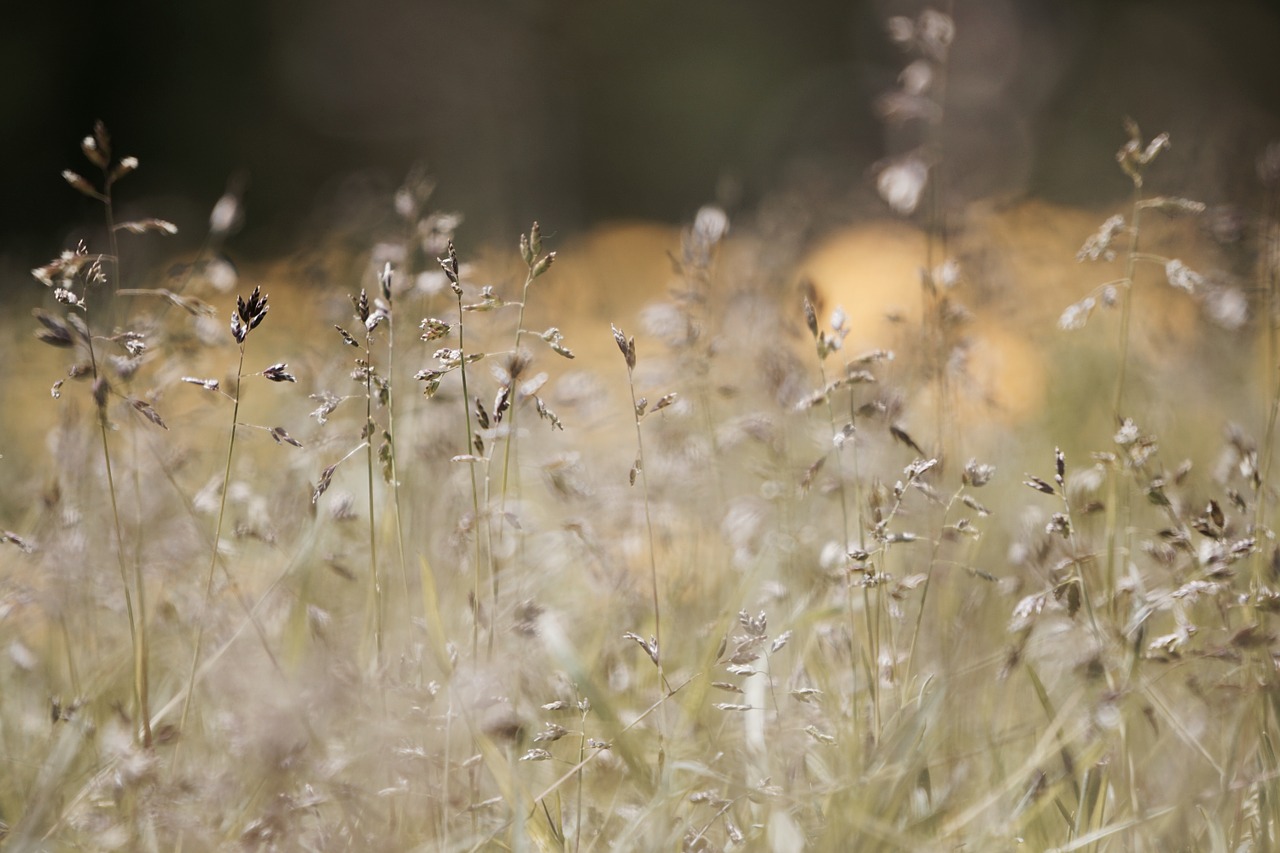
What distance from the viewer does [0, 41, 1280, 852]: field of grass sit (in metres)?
0.79

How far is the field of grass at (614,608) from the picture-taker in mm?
787

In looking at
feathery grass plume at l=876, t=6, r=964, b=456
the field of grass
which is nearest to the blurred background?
the field of grass

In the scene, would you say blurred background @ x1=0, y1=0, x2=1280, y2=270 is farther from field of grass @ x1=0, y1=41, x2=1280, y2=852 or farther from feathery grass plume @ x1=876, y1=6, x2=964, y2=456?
feathery grass plume @ x1=876, y1=6, x2=964, y2=456

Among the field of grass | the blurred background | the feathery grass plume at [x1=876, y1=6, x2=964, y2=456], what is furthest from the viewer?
the blurred background

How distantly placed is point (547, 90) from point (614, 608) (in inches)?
198

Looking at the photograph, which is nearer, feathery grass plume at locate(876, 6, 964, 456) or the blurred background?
feathery grass plume at locate(876, 6, 964, 456)

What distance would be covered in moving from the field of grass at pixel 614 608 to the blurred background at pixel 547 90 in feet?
8.34

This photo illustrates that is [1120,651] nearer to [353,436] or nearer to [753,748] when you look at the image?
[753,748]

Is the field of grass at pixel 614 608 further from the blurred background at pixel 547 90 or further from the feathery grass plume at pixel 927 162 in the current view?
the blurred background at pixel 547 90

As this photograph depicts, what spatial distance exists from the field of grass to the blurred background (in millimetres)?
2541

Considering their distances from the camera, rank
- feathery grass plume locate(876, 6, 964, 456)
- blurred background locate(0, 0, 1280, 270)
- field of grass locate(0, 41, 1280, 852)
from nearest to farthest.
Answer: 1. field of grass locate(0, 41, 1280, 852)
2. feathery grass plume locate(876, 6, 964, 456)
3. blurred background locate(0, 0, 1280, 270)

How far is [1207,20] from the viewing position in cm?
509

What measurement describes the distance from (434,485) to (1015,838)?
0.83 meters

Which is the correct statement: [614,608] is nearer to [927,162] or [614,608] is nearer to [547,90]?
[927,162]
